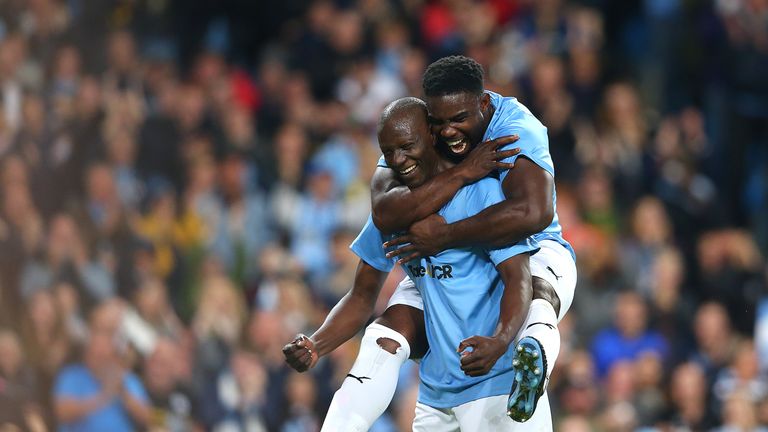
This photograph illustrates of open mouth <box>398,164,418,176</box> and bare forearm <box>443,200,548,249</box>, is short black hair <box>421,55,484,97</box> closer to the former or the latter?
open mouth <box>398,164,418,176</box>

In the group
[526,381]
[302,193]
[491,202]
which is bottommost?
[526,381]

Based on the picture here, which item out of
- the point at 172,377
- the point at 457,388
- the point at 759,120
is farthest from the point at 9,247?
the point at 759,120

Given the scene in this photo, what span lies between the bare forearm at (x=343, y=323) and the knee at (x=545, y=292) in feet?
2.26

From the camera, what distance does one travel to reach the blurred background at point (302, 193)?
26.3 feet

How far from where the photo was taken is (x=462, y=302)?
14.2ft

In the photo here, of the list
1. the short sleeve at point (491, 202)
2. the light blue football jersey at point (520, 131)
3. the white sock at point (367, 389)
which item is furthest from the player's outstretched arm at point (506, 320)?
the white sock at point (367, 389)

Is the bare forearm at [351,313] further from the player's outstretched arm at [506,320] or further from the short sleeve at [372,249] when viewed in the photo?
the player's outstretched arm at [506,320]

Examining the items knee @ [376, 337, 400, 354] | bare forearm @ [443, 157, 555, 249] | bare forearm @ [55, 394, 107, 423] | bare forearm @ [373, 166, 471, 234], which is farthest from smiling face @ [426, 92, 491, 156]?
bare forearm @ [55, 394, 107, 423]

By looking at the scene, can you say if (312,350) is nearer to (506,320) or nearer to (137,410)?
(506,320)

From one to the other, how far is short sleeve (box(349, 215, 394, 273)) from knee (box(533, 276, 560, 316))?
592 millimetres

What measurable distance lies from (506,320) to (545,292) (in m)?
0.39

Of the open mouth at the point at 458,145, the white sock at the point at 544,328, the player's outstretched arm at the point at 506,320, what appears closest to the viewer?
the player's outstretched arm at the point at 506,320

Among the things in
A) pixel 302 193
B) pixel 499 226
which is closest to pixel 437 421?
pixel 499 226

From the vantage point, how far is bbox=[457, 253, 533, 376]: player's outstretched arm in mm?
3873
